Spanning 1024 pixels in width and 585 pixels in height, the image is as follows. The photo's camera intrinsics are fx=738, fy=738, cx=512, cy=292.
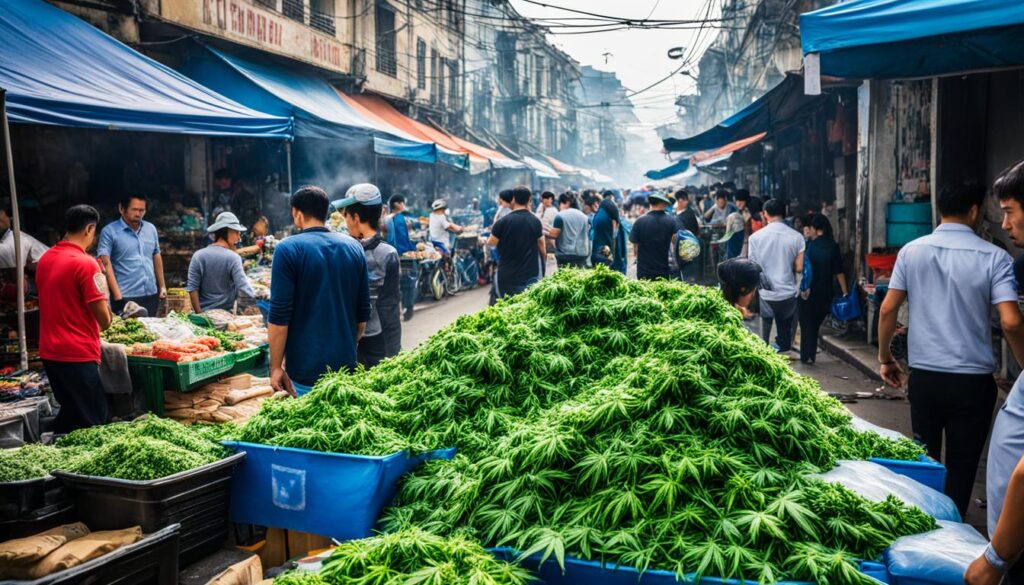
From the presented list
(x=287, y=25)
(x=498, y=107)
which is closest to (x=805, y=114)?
(x=287, y=25)

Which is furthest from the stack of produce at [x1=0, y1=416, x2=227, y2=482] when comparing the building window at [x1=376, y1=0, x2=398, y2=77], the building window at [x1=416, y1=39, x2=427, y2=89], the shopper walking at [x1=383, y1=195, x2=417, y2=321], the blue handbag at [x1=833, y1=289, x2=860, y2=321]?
the building window at [x1=416, y1=39, x2=427, y2=89]

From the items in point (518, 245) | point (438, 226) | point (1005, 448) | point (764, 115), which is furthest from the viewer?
point (438, 226)

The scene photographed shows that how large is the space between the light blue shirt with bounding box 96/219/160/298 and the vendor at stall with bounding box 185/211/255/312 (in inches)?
24.6

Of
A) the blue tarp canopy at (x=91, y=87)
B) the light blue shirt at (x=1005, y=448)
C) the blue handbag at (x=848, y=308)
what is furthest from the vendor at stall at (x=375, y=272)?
the blue handbag at (x=848, y=308)

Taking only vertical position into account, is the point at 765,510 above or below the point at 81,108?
below

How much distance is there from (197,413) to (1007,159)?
880 centimetres

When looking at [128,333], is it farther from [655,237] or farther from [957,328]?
[655,237]

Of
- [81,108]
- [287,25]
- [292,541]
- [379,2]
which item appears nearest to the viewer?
[292,541]

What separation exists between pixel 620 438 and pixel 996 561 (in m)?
1.36

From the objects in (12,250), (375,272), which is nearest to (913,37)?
(375,272)

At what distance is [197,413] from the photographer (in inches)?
239

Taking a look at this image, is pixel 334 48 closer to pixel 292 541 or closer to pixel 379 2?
pixel 379 2

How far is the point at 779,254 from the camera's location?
8.76 m

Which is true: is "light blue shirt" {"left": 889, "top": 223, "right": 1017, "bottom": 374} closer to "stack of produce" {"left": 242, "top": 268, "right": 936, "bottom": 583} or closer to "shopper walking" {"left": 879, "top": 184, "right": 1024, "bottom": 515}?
"shopper walking" {"left": 879, "top": 184, "right": 1024, "bottom": 515}
